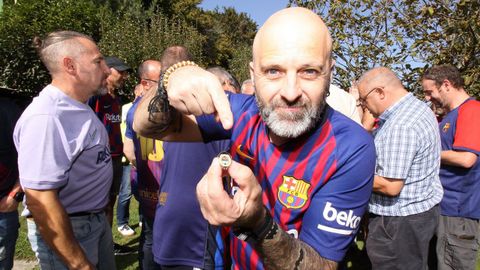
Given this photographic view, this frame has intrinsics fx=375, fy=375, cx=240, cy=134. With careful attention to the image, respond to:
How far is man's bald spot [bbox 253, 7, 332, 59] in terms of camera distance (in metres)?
1.58

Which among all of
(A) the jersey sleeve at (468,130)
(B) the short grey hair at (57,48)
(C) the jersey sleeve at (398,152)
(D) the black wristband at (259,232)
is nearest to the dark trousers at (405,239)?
(C) the jersey sleeve at (398,152)

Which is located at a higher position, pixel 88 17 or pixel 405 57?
pixel 88 17

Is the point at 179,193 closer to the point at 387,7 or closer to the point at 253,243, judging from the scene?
the point at 253,243

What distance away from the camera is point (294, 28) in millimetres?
1585

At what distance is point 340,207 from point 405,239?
2114mm

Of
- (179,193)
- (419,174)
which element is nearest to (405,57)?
(419,174)

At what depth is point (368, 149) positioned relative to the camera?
1.69 meters

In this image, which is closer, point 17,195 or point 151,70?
point 17,195

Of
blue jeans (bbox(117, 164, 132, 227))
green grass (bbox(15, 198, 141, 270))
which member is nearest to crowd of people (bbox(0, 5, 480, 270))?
green grass (bbox(15, 198, 141, 270))

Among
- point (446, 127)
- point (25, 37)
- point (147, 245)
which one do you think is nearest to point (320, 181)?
point (147, 245)

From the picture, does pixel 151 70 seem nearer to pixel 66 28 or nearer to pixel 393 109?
pixel 393 109

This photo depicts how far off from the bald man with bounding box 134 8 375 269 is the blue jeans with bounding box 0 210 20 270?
2.15 metres

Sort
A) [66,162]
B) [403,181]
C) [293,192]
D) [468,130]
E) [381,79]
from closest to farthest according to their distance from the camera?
[293,192], [66,162], [403,181], [381,79], [468,130]

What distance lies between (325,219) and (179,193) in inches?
59.2
